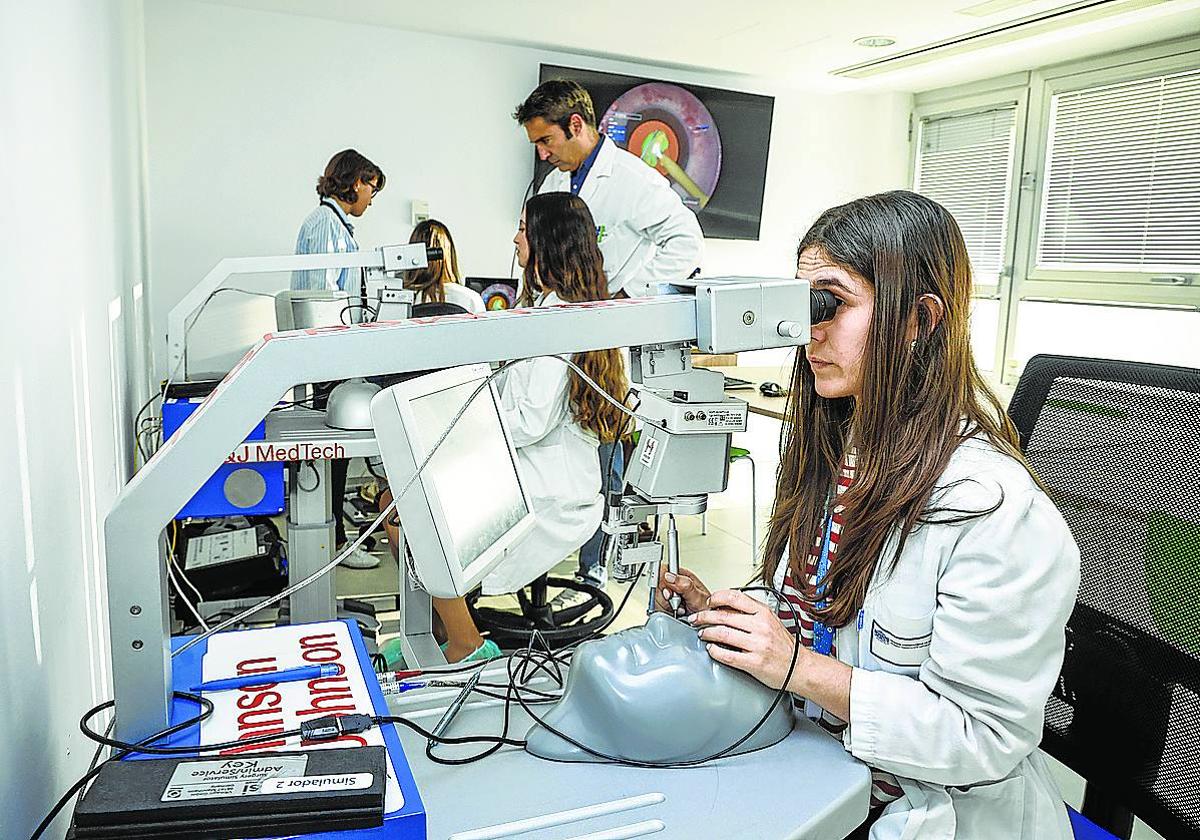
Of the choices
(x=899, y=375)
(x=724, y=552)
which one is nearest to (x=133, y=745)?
(x=899, y=375)

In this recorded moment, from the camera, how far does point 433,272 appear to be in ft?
12.3

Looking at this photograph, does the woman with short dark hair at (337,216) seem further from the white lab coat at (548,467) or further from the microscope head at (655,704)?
the microscope head at (655,704)

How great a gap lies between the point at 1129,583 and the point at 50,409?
1279 mm

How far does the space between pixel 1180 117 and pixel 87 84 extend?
463 cm

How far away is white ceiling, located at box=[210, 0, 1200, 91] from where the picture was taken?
154 inches

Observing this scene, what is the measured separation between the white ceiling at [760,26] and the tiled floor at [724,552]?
1727 mm

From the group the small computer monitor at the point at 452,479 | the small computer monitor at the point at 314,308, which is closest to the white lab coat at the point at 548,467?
the small computer monitor at the point at 314,308

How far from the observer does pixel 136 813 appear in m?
0.60

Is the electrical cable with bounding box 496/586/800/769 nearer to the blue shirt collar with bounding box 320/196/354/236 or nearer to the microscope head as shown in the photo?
the microscope head

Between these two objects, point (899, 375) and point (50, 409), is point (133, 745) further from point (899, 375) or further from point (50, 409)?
point (899, 375)

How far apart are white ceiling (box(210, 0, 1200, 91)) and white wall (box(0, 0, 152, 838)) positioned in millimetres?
2593

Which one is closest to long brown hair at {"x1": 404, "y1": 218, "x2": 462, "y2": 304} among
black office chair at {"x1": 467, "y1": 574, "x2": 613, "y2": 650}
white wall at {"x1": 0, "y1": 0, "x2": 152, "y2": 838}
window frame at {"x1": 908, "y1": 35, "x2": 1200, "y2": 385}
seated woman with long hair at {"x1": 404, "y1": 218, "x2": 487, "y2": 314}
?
seated woman with long hair at {"x1": 404, "y1": 218, "x2": 487, "y2": 314}

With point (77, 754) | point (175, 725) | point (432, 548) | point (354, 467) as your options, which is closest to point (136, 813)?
point (175, 725)

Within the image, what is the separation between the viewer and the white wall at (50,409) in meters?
0.79
